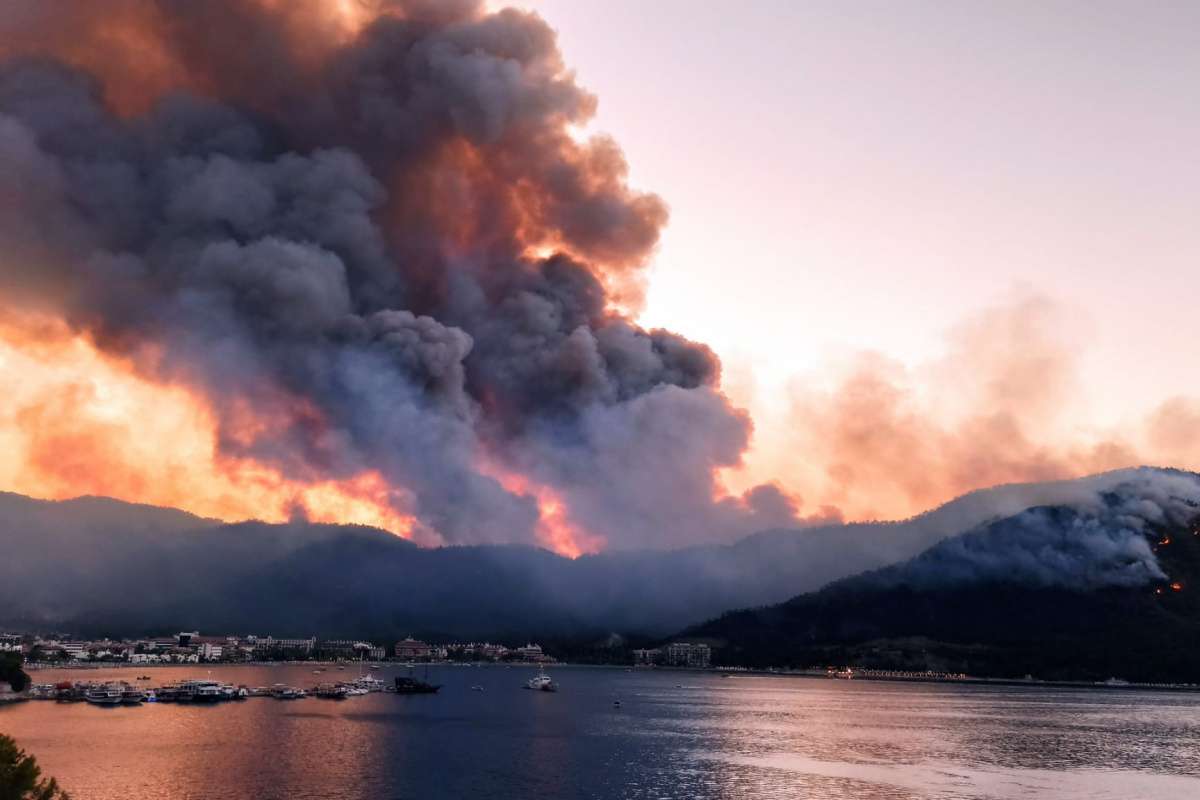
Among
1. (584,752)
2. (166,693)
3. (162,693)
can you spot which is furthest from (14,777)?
(162,693)

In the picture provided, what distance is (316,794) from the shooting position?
6719 cm

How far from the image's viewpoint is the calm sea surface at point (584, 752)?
238 feet

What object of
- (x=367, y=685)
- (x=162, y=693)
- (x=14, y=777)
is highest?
(x=14, y=777)

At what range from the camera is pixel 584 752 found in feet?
309

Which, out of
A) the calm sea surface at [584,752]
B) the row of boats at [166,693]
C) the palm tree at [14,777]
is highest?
the palm tree at [14,777]

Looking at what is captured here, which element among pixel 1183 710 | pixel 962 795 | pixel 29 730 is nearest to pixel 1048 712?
pixel 1183 710

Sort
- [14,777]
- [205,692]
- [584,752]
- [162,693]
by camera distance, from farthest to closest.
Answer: [162,693], [205,692], [584,752], [14,777]

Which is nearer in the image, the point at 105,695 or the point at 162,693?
the point at 105,695

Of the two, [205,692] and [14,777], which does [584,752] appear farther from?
[205,692]

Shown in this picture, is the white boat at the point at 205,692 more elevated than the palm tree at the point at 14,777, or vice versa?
the palm tree at the point at 14,777

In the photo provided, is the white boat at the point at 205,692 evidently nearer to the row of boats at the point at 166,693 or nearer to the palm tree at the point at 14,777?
the row of boats at the point at 166,693

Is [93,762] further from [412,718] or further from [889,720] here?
[889,720]

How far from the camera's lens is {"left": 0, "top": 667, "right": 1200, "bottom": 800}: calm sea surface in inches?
2852

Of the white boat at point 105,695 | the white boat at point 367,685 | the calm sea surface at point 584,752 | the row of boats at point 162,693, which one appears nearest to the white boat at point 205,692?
the row of boats at point 162,693
